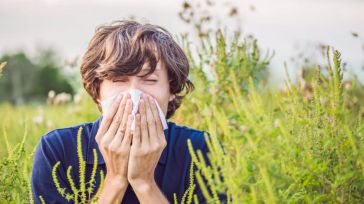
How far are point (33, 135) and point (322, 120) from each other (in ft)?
10.9

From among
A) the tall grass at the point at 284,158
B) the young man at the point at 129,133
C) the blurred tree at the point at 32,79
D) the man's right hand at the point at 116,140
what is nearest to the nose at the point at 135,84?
the young man at the point at 129,133

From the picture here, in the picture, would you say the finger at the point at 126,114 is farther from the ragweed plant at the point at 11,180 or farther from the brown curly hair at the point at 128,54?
the ragweed plant at the point at 11,180

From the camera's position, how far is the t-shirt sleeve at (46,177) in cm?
259

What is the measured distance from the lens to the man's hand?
2475 mm

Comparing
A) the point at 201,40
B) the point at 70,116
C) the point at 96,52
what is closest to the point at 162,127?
the point at 96,52

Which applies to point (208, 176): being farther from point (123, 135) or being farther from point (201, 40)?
point (201, 40)

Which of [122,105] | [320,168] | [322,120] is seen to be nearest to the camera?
[320,168]

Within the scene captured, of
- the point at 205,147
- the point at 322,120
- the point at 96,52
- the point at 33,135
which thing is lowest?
the point at 33,135

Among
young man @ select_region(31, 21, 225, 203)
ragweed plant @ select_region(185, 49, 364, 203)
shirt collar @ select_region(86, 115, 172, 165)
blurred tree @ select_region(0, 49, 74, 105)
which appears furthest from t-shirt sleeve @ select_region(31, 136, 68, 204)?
blurred tree @ select_region(0, 49, 74, 105)

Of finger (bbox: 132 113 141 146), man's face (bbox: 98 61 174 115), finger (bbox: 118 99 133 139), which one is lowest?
finger (bbox: 132 113 141 146)

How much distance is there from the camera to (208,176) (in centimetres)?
167

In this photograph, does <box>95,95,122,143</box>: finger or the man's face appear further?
the man's face

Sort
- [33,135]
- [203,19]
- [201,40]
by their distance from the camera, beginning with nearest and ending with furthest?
[201,40] → [203,19] → [33,135]

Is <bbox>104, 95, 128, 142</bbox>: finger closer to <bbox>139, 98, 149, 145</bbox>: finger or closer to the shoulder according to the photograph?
<bbox>139, 98, 149, 145</bbox>: finger
